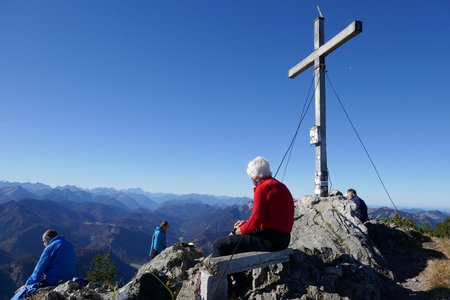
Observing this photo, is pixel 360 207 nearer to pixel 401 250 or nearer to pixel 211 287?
pixel 401 250

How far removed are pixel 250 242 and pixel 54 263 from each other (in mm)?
5945

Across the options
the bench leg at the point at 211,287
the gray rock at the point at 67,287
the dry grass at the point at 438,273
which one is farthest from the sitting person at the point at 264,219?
the dry grass at the point at 438,273

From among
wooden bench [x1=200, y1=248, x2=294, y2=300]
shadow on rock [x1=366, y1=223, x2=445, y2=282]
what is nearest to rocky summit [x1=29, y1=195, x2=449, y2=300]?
shadow on rock [x1=366, y1=223, x2=445, y2=282]

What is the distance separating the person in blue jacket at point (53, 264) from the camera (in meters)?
8.64

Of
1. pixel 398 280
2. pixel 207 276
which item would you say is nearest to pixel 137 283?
pixel 207 276

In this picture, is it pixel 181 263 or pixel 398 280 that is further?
pixel 181 263

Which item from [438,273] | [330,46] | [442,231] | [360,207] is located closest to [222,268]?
[438,273]

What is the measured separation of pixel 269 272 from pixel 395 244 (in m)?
6.97

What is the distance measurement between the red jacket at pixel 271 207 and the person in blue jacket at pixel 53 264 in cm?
574

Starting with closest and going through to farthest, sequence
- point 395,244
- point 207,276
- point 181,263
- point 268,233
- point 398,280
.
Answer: point 207,276 → point 268,233 → point 398,280 → point 181,263 → point 395,244

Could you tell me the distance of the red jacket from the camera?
6340mm

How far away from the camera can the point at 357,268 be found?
756cm

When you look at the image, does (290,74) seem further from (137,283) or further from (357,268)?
(137,283)

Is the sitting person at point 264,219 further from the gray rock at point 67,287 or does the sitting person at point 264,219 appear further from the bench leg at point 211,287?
the gray rock at point 67,287
